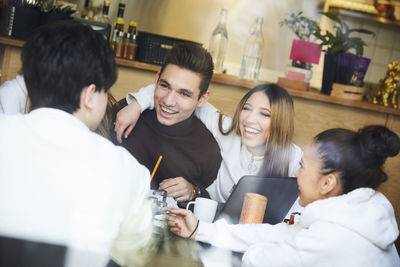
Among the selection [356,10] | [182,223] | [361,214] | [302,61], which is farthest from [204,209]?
[356,10]

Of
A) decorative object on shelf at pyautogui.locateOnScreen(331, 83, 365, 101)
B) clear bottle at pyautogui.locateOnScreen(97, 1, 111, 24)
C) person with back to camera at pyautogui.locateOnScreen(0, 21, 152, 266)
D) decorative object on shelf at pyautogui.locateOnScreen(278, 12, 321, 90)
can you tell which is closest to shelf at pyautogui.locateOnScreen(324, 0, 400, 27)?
decorative object on shelf at pyautogui.locateOnScreen(278, 12, 321, 90)

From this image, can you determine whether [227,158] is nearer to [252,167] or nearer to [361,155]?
[252,167]

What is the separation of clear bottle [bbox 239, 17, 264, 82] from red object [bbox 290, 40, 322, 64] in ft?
0.49

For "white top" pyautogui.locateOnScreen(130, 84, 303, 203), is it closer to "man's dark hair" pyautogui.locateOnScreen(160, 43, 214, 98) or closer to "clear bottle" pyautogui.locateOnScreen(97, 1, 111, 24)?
"man's dark hair" pyautogui.locateOnScreen(160, 43, 214, 98)

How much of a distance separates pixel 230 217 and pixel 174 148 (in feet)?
1.48

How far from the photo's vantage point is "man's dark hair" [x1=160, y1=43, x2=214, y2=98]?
135cm

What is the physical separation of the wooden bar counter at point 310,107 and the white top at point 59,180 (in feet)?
3.27

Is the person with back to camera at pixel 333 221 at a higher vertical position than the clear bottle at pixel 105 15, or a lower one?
lower

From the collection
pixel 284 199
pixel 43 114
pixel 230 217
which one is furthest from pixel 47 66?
pixel 284 199

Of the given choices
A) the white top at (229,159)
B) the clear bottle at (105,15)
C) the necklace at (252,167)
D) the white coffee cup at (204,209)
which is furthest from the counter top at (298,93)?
the white coffee cup at (204,209)

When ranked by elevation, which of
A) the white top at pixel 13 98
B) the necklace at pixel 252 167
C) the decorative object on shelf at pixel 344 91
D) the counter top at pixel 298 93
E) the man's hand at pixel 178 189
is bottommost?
the man's hand at pixel 178 189

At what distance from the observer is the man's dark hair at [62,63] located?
0.71m

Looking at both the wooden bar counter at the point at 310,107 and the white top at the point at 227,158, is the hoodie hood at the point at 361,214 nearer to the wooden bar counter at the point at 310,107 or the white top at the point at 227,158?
the white top at the point at 227,158

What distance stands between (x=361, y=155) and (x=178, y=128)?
0.62 metres
